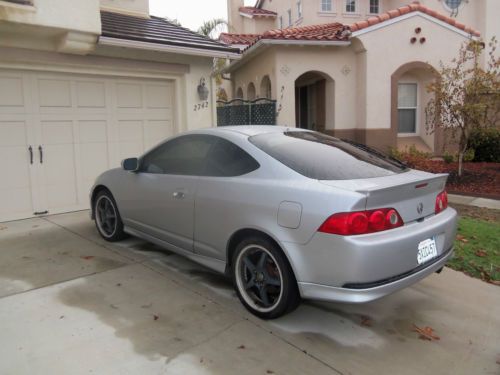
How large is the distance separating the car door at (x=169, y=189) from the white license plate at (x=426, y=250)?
6.76 ft

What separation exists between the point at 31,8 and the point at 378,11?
17179 mm

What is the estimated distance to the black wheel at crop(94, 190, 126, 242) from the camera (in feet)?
18.1

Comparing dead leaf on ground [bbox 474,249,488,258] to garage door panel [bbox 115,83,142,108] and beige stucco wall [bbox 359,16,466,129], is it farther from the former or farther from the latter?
beige stucco wall [bbox 359,16,466,129]

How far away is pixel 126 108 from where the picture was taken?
7.98 meters

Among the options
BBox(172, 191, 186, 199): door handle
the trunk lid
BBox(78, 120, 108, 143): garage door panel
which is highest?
BBox(78, 120, 108, 143): garage door panel

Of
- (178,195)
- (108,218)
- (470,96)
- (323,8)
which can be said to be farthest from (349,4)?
(178,195)

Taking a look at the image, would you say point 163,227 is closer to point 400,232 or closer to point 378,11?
point 400,232

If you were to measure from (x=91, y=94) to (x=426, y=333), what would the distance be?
20.9 ft

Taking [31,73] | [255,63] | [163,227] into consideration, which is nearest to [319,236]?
[163,227]

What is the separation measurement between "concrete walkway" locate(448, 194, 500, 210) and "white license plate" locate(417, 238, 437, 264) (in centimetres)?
508

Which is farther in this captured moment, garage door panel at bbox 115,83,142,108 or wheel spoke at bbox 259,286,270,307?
garage door panel at bbox 115,83,142,108

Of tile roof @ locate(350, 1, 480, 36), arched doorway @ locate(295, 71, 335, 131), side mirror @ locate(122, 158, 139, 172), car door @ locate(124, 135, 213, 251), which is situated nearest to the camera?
car door @ locate(124, 135, 213, 251)

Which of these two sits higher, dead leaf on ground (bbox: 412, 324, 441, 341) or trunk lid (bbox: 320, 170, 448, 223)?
trunk lid (bbox: 320, 170, 448, 223)

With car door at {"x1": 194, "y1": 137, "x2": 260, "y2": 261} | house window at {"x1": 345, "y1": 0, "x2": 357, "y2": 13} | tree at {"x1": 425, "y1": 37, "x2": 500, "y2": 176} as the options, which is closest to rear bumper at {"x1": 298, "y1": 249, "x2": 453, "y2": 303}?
car door at {"x1": 194, "y1": 137, "x2": 260, "y2": 261}
